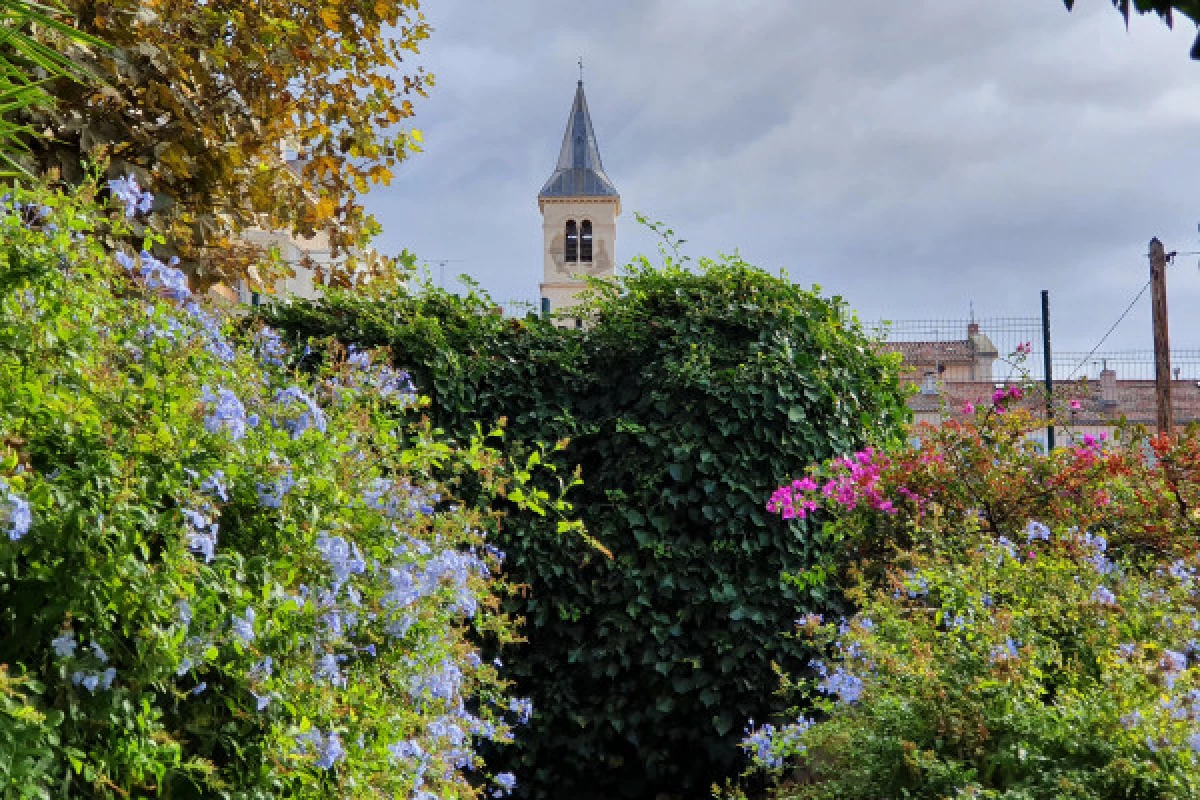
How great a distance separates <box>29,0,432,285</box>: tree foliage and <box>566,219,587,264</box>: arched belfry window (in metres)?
45.2

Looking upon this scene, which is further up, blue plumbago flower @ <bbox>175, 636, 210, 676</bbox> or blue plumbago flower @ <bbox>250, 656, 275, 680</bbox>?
blue plumbago flower @ <bbox>175, 636, 210, 676</bbox>

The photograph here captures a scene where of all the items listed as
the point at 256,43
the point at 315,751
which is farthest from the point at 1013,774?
the point at 256,43

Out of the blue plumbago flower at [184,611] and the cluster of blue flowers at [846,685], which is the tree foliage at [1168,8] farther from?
the cluster of blue flowers at [846,685]

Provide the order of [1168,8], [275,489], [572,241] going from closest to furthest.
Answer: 1. [1168,8]
2. [275,489]
3. [572,241]

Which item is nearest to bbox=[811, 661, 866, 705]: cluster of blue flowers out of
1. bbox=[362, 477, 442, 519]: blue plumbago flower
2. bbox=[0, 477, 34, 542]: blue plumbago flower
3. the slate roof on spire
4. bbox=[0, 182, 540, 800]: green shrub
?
bbox=[0, 182, 540, 800]: green shrub

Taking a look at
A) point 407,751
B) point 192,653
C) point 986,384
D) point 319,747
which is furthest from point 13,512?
point 986,384

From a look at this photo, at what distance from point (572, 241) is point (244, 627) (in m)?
50.4

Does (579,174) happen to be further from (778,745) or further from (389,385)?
(778,745)

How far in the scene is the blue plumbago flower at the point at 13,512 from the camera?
160cm

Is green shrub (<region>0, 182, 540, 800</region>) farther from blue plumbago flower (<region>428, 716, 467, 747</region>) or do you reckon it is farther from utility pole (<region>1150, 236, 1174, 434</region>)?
utility pole (<region>1150, 236, 1174, 434</region>)

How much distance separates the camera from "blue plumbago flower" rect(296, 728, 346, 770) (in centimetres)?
201

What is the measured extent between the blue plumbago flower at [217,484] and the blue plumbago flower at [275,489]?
123mm

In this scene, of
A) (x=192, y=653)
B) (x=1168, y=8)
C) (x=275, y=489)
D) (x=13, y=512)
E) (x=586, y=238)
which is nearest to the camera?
(x=1168, y=8)

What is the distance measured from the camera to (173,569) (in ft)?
A: 5.98
